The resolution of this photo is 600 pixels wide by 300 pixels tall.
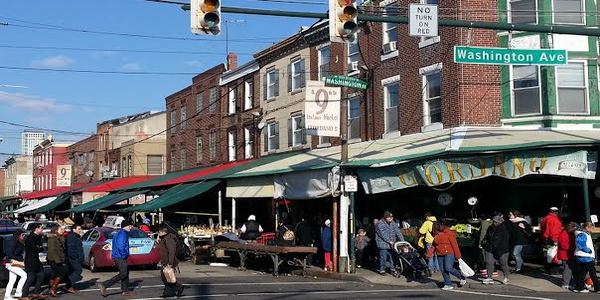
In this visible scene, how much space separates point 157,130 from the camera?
56.8 meters

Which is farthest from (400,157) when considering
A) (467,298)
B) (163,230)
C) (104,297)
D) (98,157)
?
(98,157)

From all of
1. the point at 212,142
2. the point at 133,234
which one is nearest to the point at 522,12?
the point at 133,234

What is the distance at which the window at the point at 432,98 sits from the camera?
2345cm

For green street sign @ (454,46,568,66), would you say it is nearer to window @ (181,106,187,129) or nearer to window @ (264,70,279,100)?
window @ (264,70,279,100)

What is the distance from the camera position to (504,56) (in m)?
14.3

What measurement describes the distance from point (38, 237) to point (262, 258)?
981 cm

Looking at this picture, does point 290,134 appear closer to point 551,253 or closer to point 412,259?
point 412,259

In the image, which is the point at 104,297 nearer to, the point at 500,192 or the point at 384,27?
the point at 500,192

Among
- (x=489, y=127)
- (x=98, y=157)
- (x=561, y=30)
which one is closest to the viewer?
(x=561, y=30)

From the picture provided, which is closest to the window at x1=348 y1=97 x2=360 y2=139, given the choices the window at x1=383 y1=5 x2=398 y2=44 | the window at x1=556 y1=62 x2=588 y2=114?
the window at x1=383 y1=5 x2=398 y2=44

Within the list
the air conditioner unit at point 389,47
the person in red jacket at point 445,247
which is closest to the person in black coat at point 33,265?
→ the person in red jacket at point 445,247

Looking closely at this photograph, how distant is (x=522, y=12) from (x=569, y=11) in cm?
138

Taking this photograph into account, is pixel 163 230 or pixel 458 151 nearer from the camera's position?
pixel 163 230

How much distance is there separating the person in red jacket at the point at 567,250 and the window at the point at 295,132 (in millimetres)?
16518
